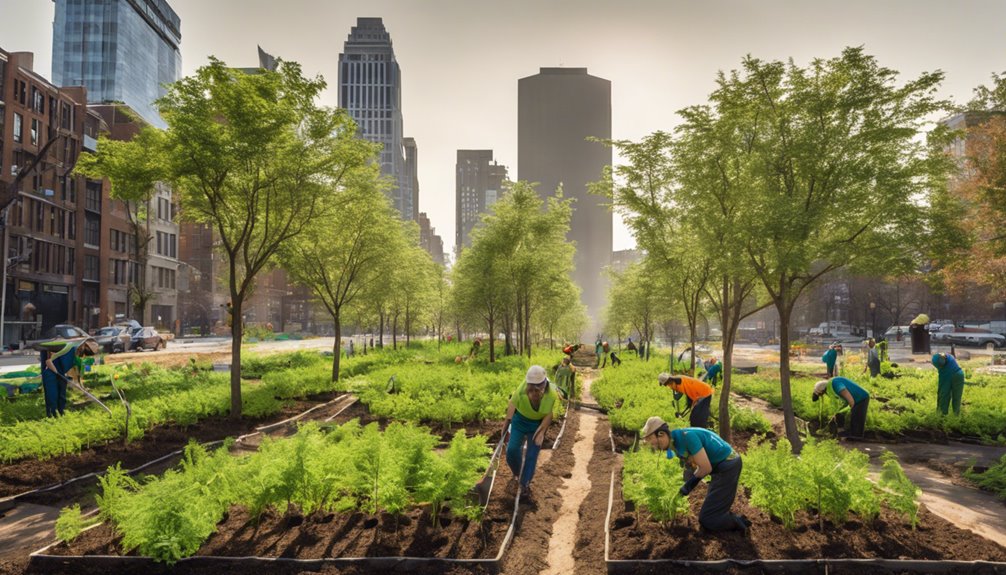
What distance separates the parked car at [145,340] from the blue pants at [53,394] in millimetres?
30685

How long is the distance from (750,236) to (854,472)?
5093 mm

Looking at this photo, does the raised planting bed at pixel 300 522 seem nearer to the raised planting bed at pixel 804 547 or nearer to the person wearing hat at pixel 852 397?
the raised planting bed at pixel 804 547

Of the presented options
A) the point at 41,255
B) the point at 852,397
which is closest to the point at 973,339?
the point at 852,397

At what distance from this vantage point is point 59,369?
1095 centimetres

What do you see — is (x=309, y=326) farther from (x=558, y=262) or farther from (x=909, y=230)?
(x=909, y=230)

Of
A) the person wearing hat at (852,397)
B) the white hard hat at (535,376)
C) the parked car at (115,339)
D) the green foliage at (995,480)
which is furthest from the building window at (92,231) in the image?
the green foliage at (995,480)

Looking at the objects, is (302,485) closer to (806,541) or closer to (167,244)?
(806,541)

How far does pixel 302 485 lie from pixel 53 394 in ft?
29.5

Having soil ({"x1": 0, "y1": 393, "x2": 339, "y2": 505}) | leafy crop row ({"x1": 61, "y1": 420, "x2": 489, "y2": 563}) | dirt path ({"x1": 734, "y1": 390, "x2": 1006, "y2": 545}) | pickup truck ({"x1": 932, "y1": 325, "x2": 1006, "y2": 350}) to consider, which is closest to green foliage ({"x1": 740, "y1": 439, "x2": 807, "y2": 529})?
dirt path ({"x1": 734, "y1": 390, "x2": 1006, "y2": 545})

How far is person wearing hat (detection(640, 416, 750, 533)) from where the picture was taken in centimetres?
588

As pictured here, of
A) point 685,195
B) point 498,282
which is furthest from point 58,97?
point 685,195

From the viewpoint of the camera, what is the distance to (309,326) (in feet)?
360

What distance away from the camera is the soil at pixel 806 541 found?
5426 millimetres

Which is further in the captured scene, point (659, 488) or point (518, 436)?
point (518, 436)
